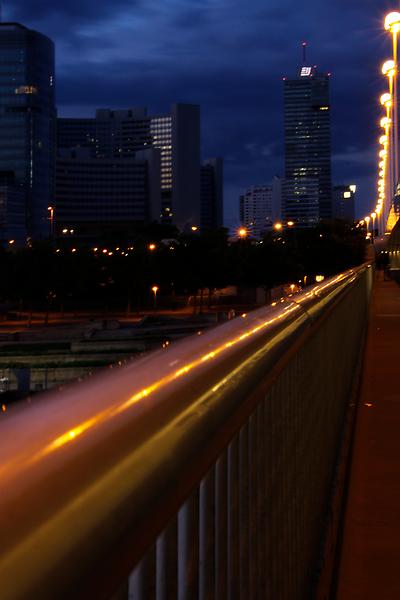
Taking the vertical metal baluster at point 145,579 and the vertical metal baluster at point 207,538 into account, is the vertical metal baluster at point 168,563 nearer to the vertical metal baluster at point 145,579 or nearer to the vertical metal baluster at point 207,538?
the vertical metal baluster at point 145,579

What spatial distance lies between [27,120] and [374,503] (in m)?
189

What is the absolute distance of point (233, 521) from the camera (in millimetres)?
2148

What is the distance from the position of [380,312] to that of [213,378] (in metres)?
23.0

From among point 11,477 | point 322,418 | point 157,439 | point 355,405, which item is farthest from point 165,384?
point 355,405

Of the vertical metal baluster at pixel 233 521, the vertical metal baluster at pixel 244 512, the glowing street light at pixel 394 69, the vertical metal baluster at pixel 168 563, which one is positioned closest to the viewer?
the vertical metal baluster at pixel 168 563

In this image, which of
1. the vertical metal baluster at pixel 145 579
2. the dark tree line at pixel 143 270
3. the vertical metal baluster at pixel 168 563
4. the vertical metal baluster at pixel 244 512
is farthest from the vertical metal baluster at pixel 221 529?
the dark tree line at pixel 143 270

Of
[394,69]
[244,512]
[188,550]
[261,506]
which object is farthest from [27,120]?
[188,550]

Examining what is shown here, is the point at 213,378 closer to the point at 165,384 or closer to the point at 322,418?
the point at 165,384

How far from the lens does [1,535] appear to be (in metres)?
0.79

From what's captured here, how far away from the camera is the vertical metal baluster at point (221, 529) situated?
1.91 m

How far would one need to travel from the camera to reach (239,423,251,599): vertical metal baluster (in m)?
2.18

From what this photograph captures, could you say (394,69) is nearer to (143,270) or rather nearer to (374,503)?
(143,270)

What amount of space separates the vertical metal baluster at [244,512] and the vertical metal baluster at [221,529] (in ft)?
0.56

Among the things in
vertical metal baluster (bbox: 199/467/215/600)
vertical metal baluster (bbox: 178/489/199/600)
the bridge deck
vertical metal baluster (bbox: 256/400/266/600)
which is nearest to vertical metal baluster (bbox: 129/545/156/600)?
vertical metal baluster (bbox: 178/489/199/600)
